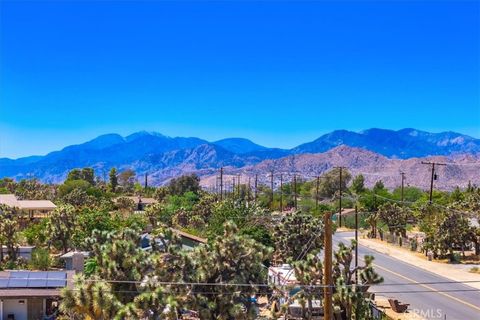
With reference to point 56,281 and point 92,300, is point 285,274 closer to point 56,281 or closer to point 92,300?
point 56,281

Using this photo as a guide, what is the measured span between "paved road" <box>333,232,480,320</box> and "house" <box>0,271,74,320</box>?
59.3ft

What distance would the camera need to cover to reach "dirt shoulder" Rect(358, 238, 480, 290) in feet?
160

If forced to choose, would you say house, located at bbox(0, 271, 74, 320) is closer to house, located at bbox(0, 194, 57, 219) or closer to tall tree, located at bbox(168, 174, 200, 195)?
house, located at bbox(0, 194, 57, 219)

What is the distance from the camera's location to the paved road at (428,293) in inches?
1420

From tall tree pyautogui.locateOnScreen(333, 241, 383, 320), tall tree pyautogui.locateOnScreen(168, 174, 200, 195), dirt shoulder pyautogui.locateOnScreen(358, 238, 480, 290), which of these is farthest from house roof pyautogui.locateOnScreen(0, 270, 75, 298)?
tall tree pyautogui.locateOnScreen(168, 174, 200, 195)

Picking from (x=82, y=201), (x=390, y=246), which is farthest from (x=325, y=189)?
(x=390, y=246)

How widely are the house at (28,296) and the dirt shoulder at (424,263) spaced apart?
3036 centimetres

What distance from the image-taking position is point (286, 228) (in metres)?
43.4

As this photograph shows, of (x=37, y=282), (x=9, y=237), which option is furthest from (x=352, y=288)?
(x=9, y=237)

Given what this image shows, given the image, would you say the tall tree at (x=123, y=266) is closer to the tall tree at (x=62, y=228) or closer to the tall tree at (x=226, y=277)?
the tall tree at (x=226, y=277)

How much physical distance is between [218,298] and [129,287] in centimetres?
425

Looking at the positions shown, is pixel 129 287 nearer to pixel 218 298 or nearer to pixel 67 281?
pixel 218 298

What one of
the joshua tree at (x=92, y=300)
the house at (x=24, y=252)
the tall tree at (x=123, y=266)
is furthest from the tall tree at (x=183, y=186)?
the joshua tree at (x=92, y=300)

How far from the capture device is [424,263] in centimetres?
5744
